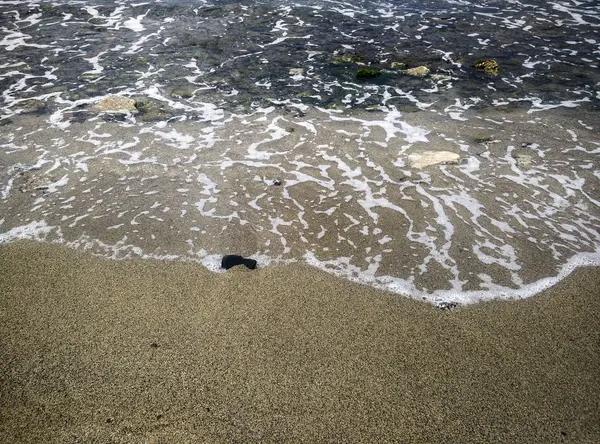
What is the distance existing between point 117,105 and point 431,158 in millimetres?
6048

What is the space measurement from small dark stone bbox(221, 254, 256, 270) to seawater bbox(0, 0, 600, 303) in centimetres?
14

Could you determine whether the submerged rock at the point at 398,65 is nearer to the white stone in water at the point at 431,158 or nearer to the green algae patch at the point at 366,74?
the green algae patch at the point at 366,74

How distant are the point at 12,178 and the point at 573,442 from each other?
7.15 metres

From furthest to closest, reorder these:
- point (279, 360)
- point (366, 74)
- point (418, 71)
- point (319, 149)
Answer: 1. point (418, 71)
2. point (366, 74)
3. point (319, 149)
4. point (279, 360)

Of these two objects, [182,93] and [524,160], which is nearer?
[524,160]

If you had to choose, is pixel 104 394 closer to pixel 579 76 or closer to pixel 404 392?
pixel 404 392

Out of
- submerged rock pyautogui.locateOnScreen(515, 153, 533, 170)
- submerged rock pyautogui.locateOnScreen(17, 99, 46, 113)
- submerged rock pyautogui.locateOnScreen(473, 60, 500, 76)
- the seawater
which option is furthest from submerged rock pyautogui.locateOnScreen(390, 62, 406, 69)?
submerged rock pyautogui.locateOnScreen(17, 99, 46, 113)

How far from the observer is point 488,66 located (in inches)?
392

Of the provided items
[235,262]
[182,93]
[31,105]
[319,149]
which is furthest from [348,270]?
[31,105]

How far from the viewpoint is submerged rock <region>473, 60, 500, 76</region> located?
9812mm

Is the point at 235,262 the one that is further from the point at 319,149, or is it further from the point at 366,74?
the point at 366,74

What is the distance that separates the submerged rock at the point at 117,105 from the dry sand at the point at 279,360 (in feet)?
14.7

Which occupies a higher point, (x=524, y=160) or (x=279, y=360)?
(x=279, y=360)

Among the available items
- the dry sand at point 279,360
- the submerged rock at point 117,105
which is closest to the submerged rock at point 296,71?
the submerged rock at point 117,105
